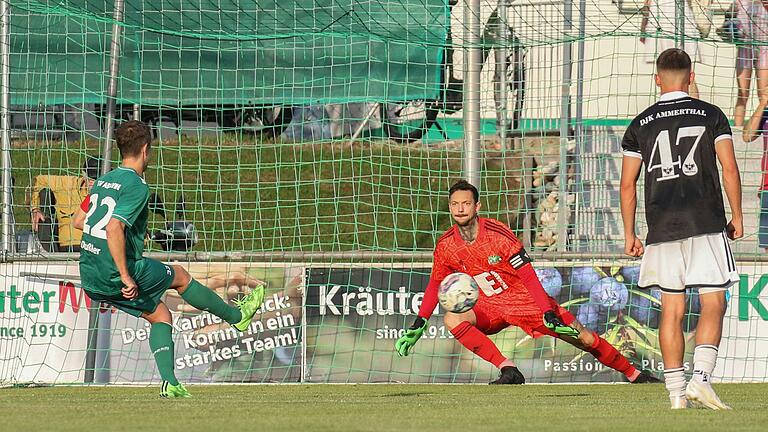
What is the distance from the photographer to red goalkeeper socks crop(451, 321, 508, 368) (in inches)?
393

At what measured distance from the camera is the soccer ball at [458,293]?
926cm

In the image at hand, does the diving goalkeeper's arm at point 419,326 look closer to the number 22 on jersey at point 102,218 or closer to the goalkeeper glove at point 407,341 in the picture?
the goalkeeper glove at point 407,341

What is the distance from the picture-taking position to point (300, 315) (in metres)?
11.2

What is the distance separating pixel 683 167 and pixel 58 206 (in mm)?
6847

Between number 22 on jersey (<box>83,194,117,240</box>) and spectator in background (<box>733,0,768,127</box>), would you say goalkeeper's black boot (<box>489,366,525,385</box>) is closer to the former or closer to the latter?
number 22 on jersey (<box>83,194,117,240</box>)

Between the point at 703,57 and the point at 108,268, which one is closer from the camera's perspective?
the point at 108,268

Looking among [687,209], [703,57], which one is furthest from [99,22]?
[687,209]

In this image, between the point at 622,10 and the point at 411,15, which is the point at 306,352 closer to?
the point at 411,15

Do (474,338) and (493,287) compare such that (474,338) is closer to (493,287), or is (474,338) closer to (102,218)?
(493,287)

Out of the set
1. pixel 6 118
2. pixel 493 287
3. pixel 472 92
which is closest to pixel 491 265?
pixel 493 287

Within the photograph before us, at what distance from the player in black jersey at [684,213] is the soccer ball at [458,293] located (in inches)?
99.3

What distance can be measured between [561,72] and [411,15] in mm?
1518

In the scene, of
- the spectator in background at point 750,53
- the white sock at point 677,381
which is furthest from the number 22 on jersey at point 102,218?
the spectator in background at point 750,53

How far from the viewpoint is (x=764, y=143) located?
11969 mm
